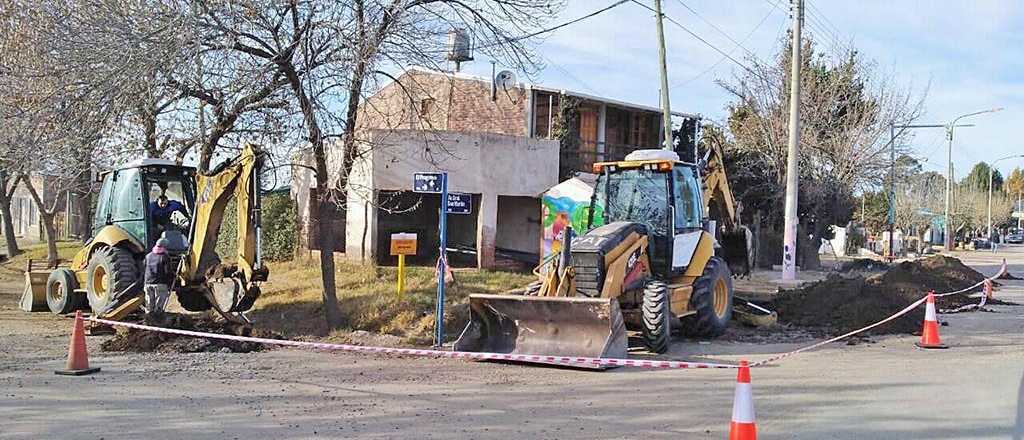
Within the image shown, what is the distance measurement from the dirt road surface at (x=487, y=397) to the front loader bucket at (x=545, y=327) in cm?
40

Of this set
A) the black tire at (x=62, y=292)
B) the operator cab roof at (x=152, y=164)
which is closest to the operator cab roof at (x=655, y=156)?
the operator cab roof at (x=152, y=164)

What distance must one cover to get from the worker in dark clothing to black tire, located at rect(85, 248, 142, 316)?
0.78m

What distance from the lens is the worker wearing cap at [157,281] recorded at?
44.1 feet

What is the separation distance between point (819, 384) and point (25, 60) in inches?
626

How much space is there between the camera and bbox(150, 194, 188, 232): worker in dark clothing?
15.6 metres

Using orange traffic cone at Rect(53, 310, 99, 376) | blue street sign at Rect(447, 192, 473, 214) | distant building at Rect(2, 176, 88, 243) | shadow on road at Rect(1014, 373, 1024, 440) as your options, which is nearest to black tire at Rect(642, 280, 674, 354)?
shadow on road at Rect(1014, 373, 1024, 440)

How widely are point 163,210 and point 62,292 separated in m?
2.61

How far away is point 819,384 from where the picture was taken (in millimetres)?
10000

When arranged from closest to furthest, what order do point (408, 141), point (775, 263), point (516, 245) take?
point (408, 141) → point (516, 245) → point (775, 263)

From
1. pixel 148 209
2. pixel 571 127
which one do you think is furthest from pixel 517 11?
pixel 571 127

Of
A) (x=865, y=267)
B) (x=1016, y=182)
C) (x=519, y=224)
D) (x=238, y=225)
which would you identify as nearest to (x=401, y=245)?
(x=238, y=225)

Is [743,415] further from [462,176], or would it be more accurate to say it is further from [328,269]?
[462,176]

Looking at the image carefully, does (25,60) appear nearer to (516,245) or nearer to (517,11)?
(517,11)

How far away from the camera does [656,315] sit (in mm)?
12016
